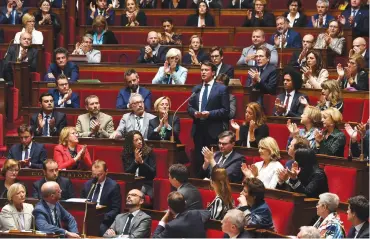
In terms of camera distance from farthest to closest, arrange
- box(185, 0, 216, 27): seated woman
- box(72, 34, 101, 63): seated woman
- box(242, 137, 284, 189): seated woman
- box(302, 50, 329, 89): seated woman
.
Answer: box(185, 0, 216, 27): seated woman
box(72, 34, 101, 63): seated woman
box(302, 50, 329, 89): seated woman
box(242, 137, 284, 189): seated woman

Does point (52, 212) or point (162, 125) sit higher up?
point (162, 125)

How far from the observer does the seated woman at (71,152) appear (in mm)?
4753

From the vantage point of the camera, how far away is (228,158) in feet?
14.7

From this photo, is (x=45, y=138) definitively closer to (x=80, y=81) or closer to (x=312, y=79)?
(x=80, y=81)

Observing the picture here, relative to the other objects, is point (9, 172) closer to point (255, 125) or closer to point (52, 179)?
point (52, 179)

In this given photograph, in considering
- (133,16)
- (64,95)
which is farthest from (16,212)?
(133,16)

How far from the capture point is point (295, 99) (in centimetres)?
496

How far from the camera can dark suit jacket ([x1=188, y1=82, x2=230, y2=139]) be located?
4922 mm

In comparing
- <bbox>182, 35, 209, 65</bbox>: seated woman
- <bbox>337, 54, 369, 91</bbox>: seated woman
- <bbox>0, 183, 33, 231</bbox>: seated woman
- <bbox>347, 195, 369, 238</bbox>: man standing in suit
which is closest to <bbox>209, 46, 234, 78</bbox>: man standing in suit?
<bbox>182, 35, 209, 65</bbox>: seated woman

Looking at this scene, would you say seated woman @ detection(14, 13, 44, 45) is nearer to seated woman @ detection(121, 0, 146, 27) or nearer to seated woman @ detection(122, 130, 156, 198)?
seated woman @ detection(121, 0, 146, 27)

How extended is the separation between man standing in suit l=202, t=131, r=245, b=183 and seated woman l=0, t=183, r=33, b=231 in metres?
0.76

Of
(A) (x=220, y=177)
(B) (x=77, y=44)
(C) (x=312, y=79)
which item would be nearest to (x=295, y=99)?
(C) (x=312, y=79)

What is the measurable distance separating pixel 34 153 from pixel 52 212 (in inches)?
30.6

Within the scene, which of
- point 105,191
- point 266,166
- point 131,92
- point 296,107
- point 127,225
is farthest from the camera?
point 131,92
